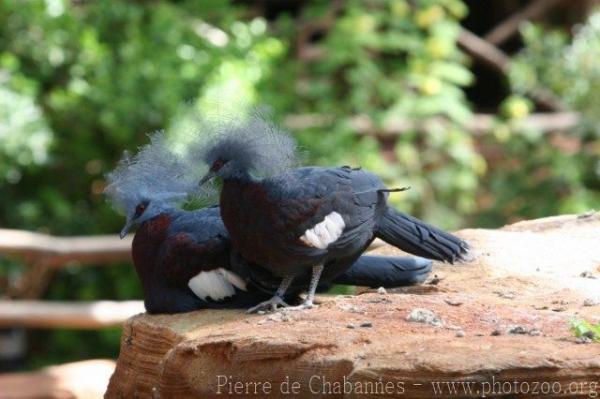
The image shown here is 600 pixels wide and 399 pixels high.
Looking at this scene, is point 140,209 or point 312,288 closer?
point 312,288

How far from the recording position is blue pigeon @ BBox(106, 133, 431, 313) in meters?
3.67

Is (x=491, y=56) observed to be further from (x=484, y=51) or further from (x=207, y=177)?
(x=207, y=177)

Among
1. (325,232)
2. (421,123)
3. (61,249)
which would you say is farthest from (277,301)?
(421,123)

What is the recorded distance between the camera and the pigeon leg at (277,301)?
11.4 ft

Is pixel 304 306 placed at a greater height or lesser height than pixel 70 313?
lesser

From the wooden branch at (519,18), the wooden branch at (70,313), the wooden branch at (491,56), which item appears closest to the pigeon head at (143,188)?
the wooden branch at (70,313)

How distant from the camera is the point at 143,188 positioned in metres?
3.87

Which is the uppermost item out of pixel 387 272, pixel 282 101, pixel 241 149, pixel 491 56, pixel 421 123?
pixel 491 56

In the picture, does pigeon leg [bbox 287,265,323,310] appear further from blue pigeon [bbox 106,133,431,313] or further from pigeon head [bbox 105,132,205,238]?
pigeon head [bbox 105,132,205,238]

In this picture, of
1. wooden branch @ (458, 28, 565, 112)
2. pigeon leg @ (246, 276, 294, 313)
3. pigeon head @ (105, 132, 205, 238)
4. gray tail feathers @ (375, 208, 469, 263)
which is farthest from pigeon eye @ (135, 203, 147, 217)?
wooden branch @ (458, 28, 565, 112)

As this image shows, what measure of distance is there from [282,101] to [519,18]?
8.59ft

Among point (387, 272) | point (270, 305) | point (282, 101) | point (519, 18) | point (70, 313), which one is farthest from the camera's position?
point (519, 18)

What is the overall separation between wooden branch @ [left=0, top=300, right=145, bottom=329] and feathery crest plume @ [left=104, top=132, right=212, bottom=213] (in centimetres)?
242

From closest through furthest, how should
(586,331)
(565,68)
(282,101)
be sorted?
(586,331), (282,101), (565,68)
